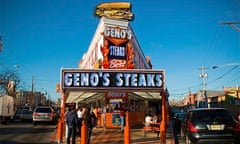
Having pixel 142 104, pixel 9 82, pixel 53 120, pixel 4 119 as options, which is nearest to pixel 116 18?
pixel 142 104

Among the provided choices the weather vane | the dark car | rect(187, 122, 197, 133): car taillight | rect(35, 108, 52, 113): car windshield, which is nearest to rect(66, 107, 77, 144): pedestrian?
rect(187, 122, 197, 133): car taillight

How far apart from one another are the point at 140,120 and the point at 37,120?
9.02 m

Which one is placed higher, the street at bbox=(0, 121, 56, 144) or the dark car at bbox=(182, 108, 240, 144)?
the dark car at bbox=(182, 108, 240, 144)

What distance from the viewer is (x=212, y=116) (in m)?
12.0

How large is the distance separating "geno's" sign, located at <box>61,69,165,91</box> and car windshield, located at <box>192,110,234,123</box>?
4632 mm

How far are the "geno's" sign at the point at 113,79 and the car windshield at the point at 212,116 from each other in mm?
4632

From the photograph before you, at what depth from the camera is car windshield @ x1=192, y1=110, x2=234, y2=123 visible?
1191 cm

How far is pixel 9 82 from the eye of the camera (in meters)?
64.1

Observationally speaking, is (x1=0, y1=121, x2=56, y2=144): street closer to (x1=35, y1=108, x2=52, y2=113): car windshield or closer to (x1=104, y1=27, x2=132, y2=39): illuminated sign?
(x1=35, y1=108, x2=52, y2=113): car windshield

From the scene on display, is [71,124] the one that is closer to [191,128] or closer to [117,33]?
[191,128]

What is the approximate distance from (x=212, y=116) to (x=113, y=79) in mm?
6025

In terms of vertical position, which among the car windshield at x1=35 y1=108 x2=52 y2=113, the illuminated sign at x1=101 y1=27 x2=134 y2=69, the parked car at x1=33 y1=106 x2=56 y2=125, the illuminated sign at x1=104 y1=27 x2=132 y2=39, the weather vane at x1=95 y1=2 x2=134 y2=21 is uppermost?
the weather vane at x1=95 y1=2 x2=134 y2=21

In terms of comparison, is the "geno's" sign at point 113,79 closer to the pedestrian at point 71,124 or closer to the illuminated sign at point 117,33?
the pedestrian at point 71,124

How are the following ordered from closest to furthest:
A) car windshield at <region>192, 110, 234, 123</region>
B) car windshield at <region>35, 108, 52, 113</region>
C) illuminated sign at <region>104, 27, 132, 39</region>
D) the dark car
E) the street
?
the dark car → car windshield at <region>192, 110, 234, 123</region> → the street → illuminated sign at <region>104, 27, 132, 39</region> → car windshield at <region>35, 108, 52, 113</region>
